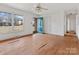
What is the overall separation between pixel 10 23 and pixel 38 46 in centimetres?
131

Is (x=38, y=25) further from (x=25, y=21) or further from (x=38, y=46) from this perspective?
(x=38, y=46)

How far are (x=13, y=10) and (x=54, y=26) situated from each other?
5.05 ft

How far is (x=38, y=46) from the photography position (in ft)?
14.2

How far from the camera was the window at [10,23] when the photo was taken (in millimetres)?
4012

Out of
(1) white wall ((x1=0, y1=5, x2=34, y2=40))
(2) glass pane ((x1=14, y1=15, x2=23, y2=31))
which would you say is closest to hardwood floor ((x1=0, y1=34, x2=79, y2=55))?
(1) white wall ((x1=0, y1=5, x2=34, y2=40))

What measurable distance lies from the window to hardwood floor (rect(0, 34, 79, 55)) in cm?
45

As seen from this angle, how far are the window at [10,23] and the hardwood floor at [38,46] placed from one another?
45cm

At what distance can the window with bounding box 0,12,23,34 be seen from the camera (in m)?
4.01

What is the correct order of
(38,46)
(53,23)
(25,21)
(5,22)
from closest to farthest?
(5,22) → (53,23) → (38,46) → (25,21)

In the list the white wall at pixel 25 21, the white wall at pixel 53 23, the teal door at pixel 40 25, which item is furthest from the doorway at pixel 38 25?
the white wall at pixel 25 21

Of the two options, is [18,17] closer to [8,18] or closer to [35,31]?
[8,18]

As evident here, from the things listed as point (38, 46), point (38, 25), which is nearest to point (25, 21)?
point (38, 25)

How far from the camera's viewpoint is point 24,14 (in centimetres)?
425

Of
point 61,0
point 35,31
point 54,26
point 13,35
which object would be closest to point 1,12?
point 13,35
